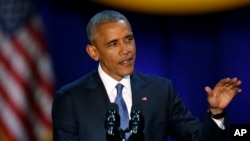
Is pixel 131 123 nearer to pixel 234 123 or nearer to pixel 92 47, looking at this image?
pixel 92 47

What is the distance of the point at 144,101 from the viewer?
196 cm

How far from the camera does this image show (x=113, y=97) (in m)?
1.99

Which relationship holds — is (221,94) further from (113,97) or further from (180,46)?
(180,46)

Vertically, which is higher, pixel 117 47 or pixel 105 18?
pixel 105 18

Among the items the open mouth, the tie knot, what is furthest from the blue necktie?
the open mouth

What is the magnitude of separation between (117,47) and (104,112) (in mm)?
288

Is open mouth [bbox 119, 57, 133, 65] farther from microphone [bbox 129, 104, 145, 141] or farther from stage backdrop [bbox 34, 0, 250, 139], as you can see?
stage backdrop [bbox 34, 0, 250, 139]

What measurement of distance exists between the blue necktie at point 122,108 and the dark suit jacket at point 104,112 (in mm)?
63

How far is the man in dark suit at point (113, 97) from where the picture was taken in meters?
1.89

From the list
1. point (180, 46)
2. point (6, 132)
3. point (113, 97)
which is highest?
point (180, 46)

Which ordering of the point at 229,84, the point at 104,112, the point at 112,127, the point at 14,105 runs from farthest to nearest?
1. the point at 14,105
2. the point at 104,112
3. the point at 229,84
4. the point at 112,127

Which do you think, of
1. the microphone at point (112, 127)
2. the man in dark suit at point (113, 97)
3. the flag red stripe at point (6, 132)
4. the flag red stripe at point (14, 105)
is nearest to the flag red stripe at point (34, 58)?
the flag red stripe at point (14, 105)

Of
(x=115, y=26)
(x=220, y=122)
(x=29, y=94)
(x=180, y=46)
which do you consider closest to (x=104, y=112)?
(x=115, y=26)

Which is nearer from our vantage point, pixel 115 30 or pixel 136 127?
pixel 136 127
